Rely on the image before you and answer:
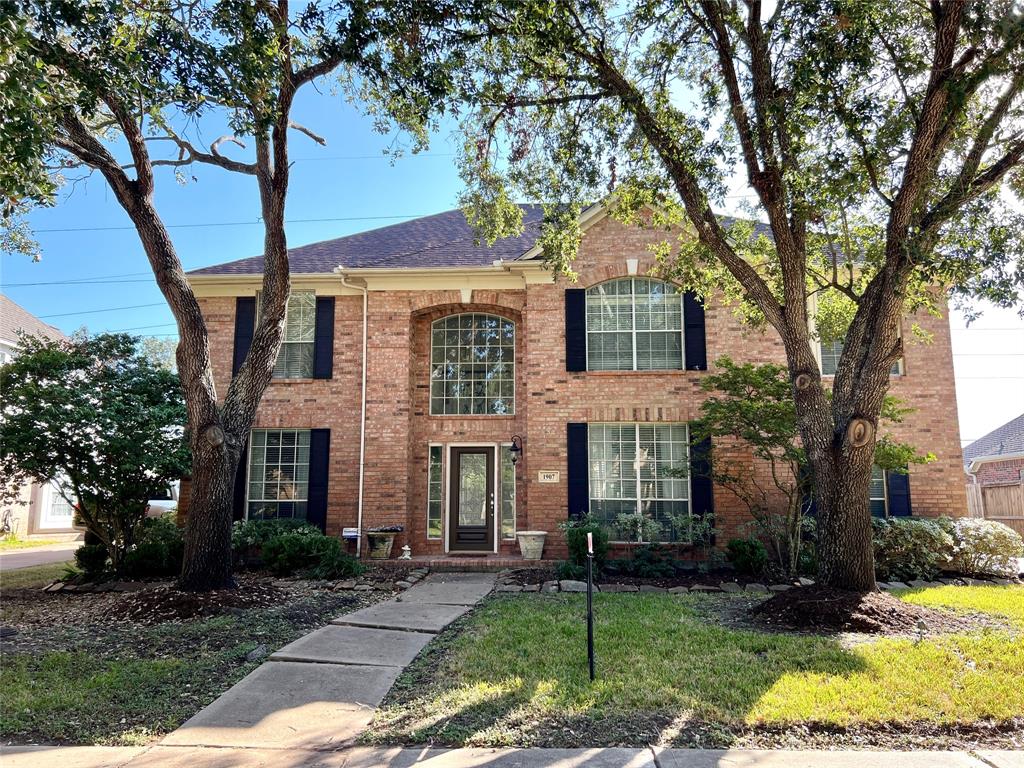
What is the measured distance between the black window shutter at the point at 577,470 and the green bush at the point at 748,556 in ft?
8.50

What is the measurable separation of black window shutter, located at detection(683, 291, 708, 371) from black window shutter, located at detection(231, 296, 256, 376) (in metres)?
8.49

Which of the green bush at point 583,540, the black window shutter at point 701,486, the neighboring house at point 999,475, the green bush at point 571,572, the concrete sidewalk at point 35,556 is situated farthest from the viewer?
the neighboring house at point 999,475

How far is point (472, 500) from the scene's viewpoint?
1291 centimetres

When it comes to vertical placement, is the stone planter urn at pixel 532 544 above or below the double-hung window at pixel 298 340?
below

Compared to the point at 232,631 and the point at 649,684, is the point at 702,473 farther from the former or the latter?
the point at 232,631

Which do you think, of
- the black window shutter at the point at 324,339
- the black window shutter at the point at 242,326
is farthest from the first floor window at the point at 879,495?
the black window shutter at the point at 242,326

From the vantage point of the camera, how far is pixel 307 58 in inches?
323

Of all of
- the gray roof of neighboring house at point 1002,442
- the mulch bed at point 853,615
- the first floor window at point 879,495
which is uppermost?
the gray roof of neighboring house at point 1002,442

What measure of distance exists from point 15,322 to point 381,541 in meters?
17.2

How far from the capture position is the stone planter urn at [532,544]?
11617 mm

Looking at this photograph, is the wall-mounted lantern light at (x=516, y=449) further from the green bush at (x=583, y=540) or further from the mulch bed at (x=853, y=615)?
the mulch bed at (x=853, y=615)

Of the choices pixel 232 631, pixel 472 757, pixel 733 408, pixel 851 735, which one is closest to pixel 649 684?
pixel 851 735

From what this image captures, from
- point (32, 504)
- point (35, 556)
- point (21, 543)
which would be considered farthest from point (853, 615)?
point (32, 504)

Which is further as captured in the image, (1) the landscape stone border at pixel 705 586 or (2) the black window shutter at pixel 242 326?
(2) the black window shutter at pixel 242 326
